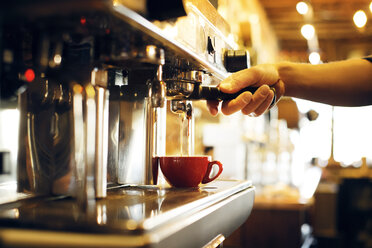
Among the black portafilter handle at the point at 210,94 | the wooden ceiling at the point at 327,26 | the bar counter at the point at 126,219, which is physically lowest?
the bar counter at the point at 126,219

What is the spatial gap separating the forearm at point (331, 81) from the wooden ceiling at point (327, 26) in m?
2.72

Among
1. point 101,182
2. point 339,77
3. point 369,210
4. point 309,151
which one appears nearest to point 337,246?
point 369,210

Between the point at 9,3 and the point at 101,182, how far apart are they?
331 mm

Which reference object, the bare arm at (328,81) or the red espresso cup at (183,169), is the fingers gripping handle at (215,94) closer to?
the red espresso cup at (183,169)

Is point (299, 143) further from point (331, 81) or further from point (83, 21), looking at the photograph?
point (83, 21)

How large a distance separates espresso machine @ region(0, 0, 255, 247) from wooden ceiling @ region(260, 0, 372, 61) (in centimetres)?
335

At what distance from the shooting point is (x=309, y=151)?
6512mm

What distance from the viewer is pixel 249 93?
1.07 m

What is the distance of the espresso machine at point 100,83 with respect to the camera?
620mm

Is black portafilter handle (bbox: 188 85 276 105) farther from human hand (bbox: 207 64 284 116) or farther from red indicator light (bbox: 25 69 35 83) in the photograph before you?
red indicator light (bbox: 25 69 35 83)

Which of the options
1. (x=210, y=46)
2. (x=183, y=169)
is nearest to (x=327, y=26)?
(x=210, y=46)

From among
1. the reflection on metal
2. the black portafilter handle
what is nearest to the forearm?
the black portafilter handle

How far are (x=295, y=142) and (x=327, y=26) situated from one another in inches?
73.4

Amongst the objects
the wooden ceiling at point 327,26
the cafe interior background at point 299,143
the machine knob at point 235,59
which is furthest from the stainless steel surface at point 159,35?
the wooden ceiling at point 327,26
